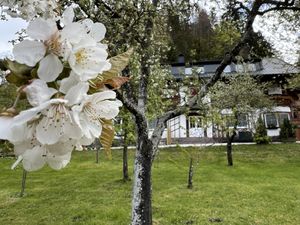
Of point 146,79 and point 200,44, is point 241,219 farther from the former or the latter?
point 200,44

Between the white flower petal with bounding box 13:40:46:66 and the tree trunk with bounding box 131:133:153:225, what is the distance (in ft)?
18.0

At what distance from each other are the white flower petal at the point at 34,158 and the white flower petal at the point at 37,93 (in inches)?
4.0

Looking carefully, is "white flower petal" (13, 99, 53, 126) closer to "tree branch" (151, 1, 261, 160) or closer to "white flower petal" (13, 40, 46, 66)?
"white flower petal" (13, 40, 46, 66)

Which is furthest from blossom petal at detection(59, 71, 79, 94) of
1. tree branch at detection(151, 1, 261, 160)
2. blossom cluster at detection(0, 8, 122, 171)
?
tree branch at detection(151, 1, 261, 160)

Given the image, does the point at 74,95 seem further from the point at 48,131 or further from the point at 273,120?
the point at 273,120

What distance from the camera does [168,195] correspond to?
13742 mm

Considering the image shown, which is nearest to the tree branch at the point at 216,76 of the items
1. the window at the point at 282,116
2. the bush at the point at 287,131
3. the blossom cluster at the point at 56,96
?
the blossom cluster at the point at 56,96

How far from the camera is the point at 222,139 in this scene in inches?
1253

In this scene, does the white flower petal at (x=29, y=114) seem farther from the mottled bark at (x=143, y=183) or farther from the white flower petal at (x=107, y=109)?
the mottled bark at (x=143, y=183)

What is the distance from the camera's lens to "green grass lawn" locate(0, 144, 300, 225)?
10938 mm

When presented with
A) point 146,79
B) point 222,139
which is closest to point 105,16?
point 146,79

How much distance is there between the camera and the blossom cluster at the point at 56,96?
755mm

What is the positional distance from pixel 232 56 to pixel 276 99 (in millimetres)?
30404

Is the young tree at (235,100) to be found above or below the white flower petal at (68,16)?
above
